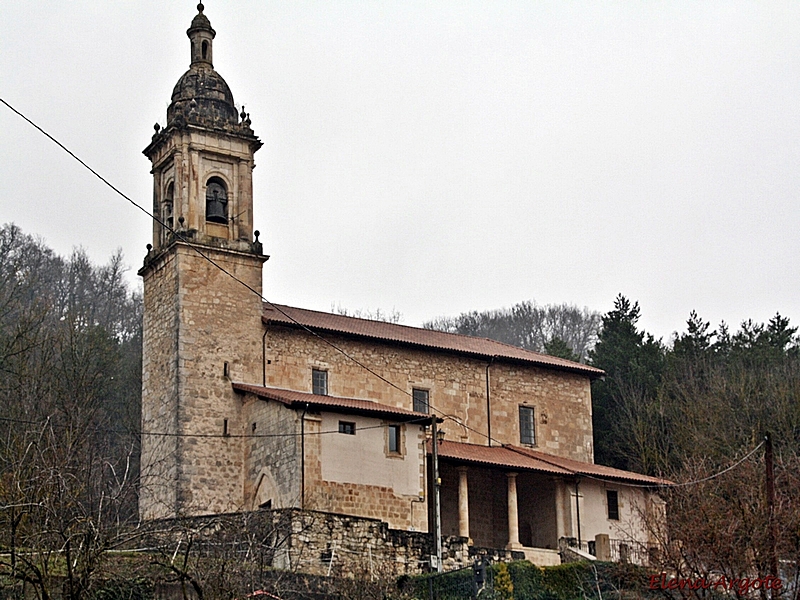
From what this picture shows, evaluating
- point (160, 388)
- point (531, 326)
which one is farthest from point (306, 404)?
point (531, 326)

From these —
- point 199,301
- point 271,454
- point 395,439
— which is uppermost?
point 199,301

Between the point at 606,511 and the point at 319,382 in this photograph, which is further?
the point at 606,511

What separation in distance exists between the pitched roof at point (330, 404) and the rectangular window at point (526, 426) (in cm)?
789

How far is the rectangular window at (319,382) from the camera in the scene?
3647 cm

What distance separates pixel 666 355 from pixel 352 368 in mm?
19426

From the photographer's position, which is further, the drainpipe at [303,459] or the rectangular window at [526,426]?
the rectangular window at [526,426]

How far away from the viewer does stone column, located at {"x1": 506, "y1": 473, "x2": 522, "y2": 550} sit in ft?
115

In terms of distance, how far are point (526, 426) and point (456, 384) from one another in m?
3.10

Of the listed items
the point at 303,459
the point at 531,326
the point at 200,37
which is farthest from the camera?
the point at 531,326

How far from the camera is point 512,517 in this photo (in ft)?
116

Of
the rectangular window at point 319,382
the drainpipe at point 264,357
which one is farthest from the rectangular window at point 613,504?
the drainpipe at point 264,357

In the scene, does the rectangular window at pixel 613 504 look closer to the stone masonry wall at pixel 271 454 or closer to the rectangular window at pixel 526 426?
the rectangular window at pixel 526 426

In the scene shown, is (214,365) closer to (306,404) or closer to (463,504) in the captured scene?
(306,404)

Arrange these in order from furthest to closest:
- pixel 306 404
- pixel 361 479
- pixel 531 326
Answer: pixel 531 326
pixel 361 479
pixel 306 404
